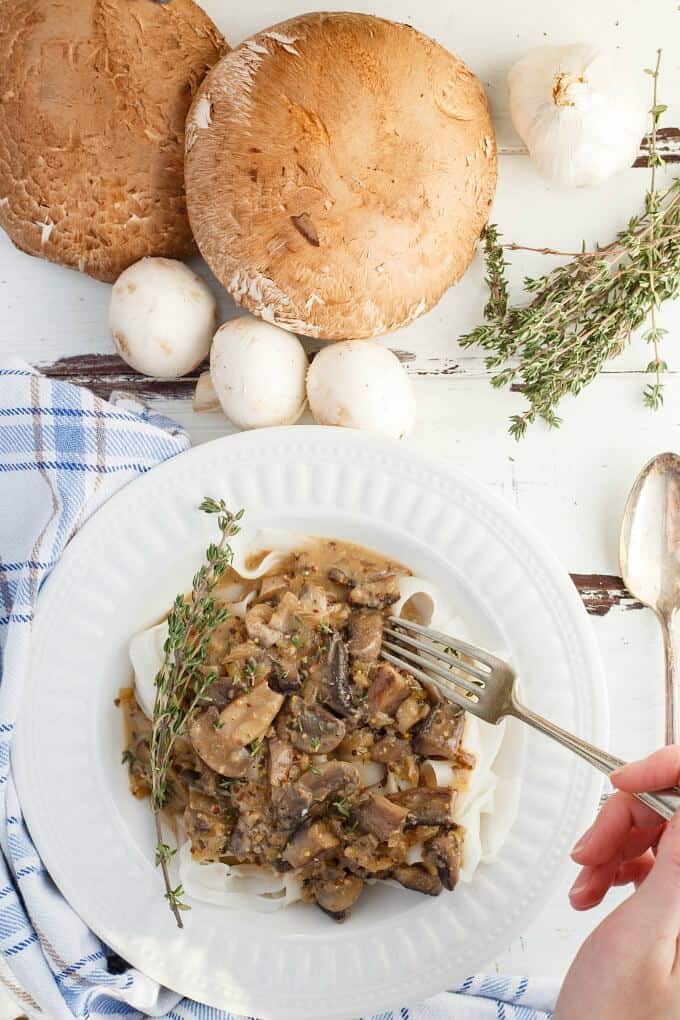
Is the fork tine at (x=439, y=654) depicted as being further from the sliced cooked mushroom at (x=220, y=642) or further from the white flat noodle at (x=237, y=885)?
the white flat noodle at (x=237, y=885)

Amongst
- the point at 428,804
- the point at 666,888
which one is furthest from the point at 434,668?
the point at 666,888

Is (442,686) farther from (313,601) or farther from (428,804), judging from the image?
(313,601)

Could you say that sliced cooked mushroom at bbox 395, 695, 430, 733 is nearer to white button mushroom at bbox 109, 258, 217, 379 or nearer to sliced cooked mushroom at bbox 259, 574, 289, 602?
sliced cooked mushroom at bbox 259, 574, 289, 602

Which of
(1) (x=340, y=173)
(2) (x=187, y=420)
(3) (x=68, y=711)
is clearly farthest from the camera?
(2) (x=187, y=420)

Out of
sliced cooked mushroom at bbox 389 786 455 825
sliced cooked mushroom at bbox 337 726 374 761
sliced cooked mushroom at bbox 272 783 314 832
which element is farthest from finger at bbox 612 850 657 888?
sliced cooked mushroom at bbox 272 783 314 832

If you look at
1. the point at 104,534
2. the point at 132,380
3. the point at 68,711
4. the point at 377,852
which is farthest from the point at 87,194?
the point at 377,852

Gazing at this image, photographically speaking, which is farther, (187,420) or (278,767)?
(187,420)

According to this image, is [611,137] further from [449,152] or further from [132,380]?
[132,380]
